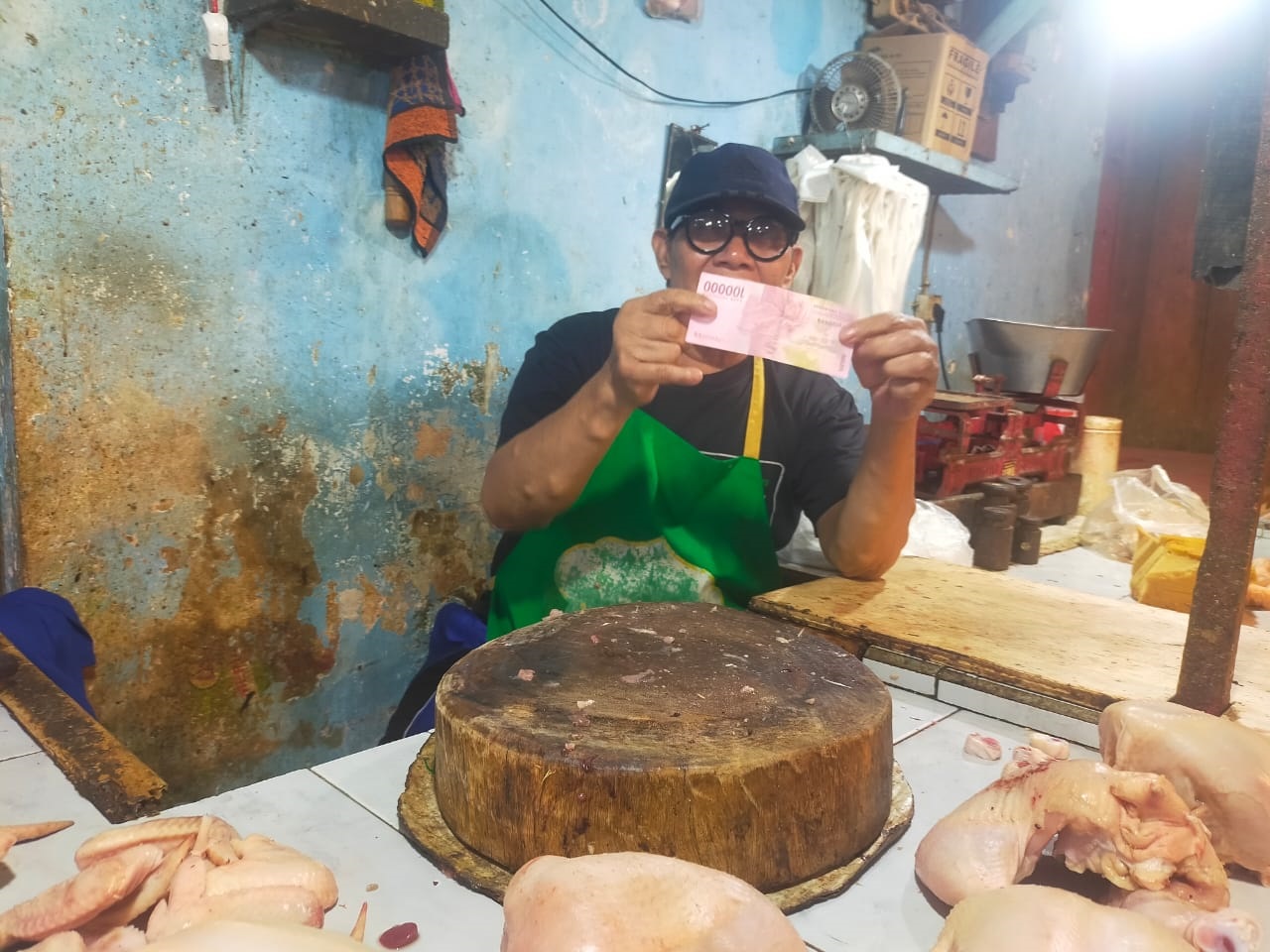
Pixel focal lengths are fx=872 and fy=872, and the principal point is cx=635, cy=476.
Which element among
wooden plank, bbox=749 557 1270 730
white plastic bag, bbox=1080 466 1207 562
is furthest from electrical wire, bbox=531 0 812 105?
white plastic bag, bbox=1080 466 1207 562

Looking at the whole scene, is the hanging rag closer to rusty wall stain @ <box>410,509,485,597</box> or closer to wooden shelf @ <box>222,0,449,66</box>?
wooden shelf @ <box>222,0,449,66</box>

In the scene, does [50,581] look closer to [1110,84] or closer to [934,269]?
[934,269]

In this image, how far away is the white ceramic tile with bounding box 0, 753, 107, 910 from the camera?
100 centimetres

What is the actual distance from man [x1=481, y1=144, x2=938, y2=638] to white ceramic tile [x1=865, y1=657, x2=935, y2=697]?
405mm

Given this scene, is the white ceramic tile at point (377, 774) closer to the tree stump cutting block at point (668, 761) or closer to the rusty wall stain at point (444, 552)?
the tree stump cutting block at point (668, 761)

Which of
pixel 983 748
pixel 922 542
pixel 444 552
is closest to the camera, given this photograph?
pixel 983 748

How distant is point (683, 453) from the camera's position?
2.15 m

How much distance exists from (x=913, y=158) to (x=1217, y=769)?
342cm

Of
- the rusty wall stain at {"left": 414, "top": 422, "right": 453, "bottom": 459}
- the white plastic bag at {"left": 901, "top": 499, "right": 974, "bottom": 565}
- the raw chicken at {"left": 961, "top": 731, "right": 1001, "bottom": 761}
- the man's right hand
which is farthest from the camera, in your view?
the rusty wall stain at {"left": 414, "top": 422, "right": 453, "bottom": 459}

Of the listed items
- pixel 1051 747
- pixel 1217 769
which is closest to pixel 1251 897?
pixel 1217 769

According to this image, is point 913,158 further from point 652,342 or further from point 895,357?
point 652,342

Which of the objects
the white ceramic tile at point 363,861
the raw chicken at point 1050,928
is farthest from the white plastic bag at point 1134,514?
the white ceramic tile at point 363,861

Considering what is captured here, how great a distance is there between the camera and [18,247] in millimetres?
1950

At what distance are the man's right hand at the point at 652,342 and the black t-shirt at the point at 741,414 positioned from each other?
54 cm
